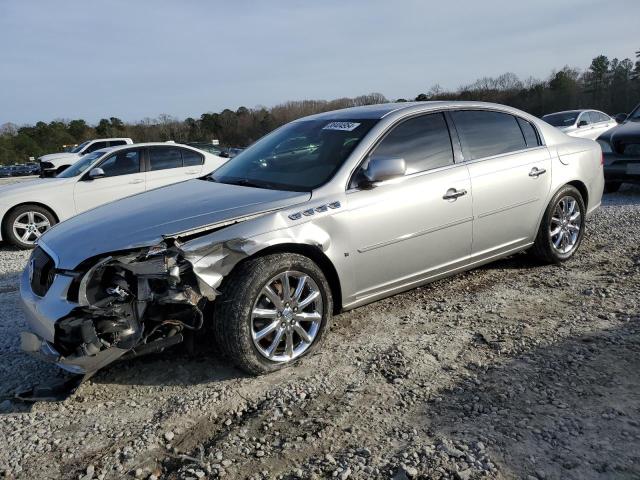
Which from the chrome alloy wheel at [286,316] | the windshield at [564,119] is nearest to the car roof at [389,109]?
the chrome alloy wheel at [286,316]

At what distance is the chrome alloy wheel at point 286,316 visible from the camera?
10.5ft

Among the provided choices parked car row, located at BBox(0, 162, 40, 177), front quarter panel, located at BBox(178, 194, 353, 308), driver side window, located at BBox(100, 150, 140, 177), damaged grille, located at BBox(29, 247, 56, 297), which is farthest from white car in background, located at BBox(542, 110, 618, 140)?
parked car row, located at BBox(0, 162, 40, 177)

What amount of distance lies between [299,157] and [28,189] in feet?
18.5

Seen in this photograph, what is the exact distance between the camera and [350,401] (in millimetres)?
2906

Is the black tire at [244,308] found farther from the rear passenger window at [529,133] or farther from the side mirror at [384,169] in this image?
the rear passenger window at [529,133]

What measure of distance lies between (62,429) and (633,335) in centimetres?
358

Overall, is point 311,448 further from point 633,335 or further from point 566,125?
point 566,125

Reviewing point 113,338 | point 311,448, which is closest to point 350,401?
point 311,448

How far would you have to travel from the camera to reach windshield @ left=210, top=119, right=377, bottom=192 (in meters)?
3.77

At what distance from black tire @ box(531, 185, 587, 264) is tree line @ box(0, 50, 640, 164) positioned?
24.5m

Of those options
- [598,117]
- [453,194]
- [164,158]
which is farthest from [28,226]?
[598,117]

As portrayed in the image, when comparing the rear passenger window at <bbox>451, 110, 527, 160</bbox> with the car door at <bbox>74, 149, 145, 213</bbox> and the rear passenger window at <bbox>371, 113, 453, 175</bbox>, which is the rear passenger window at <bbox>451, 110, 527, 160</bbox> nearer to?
the rear passenger window at <bbox>371, 113, 453, 175</bbox>

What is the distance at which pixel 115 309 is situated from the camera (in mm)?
2863

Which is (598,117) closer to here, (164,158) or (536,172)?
(536,172)
